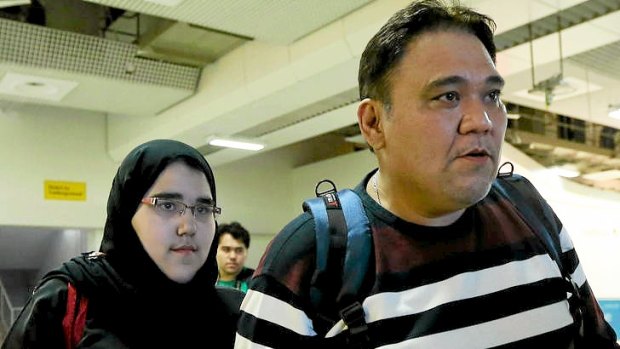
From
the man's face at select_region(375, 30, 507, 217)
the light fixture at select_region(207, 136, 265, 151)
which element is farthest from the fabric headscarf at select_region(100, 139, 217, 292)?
the light fixture at select_region(207, 136, 265, 151)

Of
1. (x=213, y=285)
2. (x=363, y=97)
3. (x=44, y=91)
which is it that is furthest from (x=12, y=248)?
(x=363, y=97)

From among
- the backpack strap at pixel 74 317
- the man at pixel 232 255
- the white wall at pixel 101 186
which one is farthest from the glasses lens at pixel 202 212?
the white wall at pixel 101 186

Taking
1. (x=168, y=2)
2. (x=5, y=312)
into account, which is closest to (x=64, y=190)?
(x=5, y=312)

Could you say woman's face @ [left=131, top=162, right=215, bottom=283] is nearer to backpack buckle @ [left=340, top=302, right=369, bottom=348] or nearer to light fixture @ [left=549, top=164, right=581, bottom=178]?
backpack buckle @ [left=340, top=302, right=369, bottom=348]

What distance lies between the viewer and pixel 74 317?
157cm

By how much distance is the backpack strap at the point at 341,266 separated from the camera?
0.91m

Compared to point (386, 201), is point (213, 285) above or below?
below

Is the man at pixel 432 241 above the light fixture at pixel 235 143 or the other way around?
the other way around

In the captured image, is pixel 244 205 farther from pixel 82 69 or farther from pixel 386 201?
pixel 386 201

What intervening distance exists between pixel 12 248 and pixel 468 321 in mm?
9833

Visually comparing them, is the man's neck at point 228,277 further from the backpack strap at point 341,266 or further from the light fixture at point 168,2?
the backpack strap at point 341,266

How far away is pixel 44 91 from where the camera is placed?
17.6ft

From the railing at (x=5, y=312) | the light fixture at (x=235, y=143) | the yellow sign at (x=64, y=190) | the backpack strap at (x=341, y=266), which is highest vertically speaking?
the light fixture at (x=235, y=143)

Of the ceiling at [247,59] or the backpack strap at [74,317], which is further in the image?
the ceiling at [247,59]
